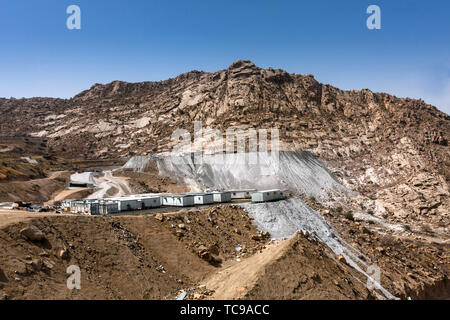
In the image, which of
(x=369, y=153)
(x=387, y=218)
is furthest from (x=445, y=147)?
(x=387, y=218)

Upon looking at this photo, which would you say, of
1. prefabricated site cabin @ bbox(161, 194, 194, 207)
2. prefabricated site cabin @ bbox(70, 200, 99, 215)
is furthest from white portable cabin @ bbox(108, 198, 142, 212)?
Answer: prefabricated site cabin @ bbox(161, 194, 194, 207)

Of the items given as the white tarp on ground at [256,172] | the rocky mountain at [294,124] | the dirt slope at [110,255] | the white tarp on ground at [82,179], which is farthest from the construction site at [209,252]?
the white tarp on ground at [82,179]

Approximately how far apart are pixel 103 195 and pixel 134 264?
95.3ft

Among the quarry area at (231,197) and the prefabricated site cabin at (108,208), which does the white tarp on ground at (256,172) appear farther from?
the prefabricated site cabin at (108,208)

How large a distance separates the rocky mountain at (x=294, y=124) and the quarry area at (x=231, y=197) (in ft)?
1.28

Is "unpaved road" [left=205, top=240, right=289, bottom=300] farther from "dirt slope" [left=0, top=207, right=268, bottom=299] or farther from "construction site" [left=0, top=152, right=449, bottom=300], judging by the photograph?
"dirt slope" [left=0, top=207, right=268, bottom=299]

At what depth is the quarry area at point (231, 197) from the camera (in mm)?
16734

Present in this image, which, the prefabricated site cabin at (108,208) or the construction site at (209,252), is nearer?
the construction site at (209,252)

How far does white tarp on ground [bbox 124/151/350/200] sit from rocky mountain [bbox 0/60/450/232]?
461cm

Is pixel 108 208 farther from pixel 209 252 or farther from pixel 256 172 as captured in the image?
pixel 256 172

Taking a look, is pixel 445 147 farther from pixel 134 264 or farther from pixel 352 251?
pixel 134 264

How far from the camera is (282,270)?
16484 mm

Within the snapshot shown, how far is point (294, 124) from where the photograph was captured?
75.4 meters
